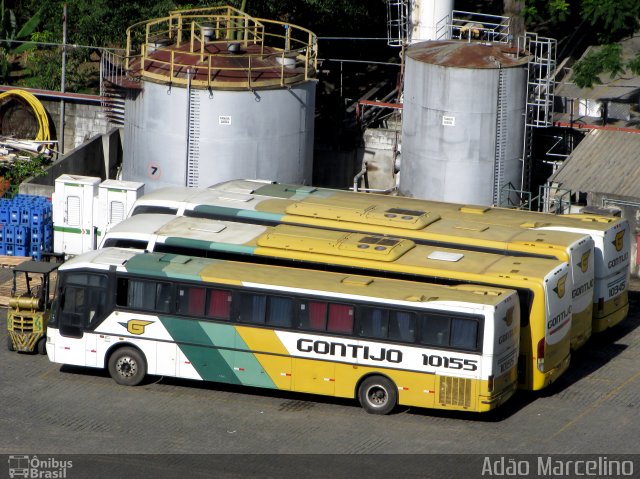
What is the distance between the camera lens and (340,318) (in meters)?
25.4

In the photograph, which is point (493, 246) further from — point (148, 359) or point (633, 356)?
point (148, 359)

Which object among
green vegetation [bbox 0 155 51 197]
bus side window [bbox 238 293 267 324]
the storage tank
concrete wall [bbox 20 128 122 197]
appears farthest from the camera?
green vegetation [bbox 0 155 51 197]

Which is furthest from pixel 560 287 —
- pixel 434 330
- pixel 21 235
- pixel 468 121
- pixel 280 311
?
pixel 21 235

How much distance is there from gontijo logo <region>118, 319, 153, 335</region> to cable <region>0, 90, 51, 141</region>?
61.2ft

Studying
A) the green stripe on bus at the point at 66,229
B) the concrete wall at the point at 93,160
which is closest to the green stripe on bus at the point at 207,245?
the green stripe on bus at the point at 66,229

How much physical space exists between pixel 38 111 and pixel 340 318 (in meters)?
21.6

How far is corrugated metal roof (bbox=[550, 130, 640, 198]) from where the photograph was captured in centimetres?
3612

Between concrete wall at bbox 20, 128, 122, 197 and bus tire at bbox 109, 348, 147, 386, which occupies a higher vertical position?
concrete wall at bbox 20, 128, 122, 197

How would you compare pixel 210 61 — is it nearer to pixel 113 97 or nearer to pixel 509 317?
pixel 113 97

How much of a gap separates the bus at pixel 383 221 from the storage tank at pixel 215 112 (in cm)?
492

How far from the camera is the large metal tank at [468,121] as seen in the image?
3762 cm

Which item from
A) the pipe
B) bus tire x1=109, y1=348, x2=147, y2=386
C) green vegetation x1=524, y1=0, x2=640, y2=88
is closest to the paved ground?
bus tire x1=109, y1=348, x2=147, y2=386

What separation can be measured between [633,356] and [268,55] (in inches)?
559

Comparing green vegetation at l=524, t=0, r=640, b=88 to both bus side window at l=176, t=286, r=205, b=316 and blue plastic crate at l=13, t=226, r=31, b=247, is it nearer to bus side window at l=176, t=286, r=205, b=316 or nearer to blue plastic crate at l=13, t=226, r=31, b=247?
blue plastic crate at l=13, t=226, r=31, b=247
